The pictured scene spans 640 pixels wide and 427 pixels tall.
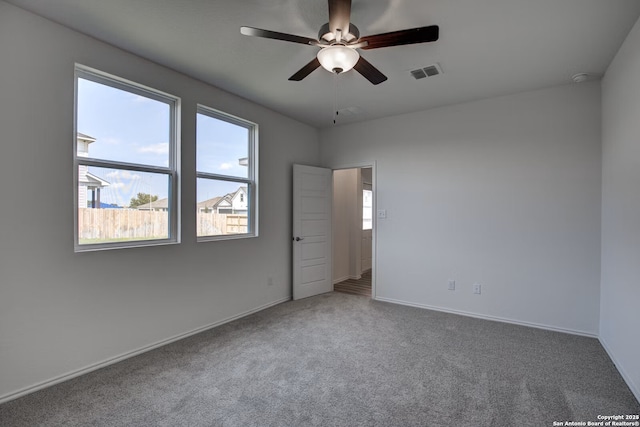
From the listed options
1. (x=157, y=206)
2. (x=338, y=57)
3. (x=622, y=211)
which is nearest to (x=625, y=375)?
(x=622, y=211)

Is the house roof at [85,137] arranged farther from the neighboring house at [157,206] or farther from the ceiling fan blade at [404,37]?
the ceiling fan blade at [404,37]

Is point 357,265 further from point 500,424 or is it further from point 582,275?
point 500,424

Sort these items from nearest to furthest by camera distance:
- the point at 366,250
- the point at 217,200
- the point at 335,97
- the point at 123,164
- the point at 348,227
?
the point at 123,164 → the point at 217,200 → the point at 335,97 → the point at 348,227 → the point at 366,250

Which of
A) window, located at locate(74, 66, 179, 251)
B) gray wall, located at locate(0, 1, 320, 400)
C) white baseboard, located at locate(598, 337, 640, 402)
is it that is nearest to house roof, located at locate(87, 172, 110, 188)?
window, located at locate(74, 66, 179, 251)

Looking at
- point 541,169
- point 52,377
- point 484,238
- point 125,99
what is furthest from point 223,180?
point 541,169

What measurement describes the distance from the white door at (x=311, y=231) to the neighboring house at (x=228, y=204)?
86 centimetres

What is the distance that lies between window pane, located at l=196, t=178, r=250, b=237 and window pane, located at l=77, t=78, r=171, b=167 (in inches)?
22.5

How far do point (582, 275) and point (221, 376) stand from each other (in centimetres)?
376

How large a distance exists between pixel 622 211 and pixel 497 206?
123cm

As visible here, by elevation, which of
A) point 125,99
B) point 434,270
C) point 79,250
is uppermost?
point 125,99

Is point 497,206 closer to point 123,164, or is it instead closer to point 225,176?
point 225,176

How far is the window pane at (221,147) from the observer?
3.52 meters

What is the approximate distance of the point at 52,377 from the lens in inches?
91.8

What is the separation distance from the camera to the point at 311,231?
4.84m
